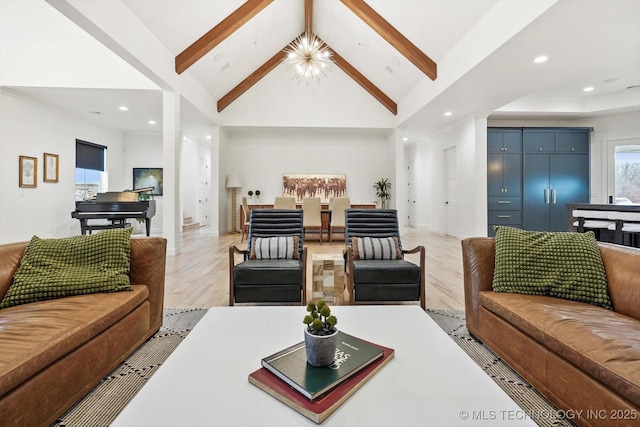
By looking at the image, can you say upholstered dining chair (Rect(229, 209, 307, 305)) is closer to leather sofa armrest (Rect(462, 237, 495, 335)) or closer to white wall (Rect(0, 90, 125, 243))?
leather sofa armrest (Rect(462, 237, 495, 335))

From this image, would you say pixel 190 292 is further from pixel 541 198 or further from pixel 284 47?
pixel 541 198

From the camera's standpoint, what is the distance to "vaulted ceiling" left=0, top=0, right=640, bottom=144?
134 inches

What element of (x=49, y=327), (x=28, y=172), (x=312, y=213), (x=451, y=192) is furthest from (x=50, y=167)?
(x=451, y=192)

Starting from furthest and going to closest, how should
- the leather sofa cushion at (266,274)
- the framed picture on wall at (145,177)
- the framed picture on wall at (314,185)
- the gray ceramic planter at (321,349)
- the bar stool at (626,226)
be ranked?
the framed picture on wall at (314,185) → the framed picture on wall at (145,177) → the bar stool at (626,226) → the leather sofa cushion at (266,274) → the gray ceramic planter at (321,349)

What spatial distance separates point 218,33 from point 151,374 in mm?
4965

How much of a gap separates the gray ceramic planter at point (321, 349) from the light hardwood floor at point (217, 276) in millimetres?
1941

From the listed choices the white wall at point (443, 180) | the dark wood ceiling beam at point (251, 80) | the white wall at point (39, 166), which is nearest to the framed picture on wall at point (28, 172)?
the white wall at point (39, 166)

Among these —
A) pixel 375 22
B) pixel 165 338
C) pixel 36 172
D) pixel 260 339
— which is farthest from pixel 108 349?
pixel 36 172

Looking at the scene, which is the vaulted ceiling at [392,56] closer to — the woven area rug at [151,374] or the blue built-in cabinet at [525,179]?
the blue built-in cabinet at [525,179]

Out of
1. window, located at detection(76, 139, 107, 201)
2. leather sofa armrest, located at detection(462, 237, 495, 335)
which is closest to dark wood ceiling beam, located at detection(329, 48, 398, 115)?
leather sofa armrest, located at detection(462, 237, 495, 335)

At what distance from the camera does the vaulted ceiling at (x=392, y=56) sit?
11.2 ft

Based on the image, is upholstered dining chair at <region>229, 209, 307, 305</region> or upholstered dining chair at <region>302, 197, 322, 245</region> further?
Answer: upholstered dining chair at <region>302, 197, 322, 245</region>

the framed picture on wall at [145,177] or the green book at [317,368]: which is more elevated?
the framed picture on wall at [145,177]

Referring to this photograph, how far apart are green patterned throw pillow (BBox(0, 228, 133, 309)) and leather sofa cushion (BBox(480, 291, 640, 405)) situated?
2.29 metres
